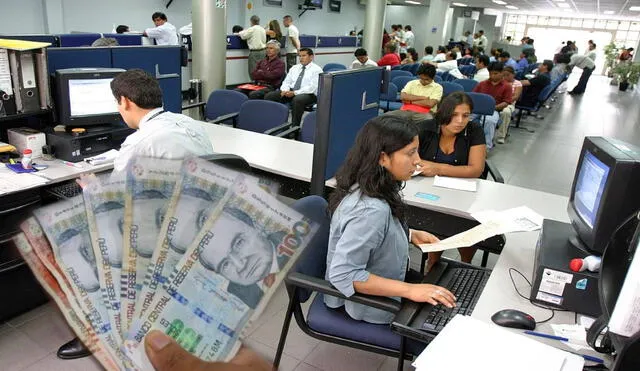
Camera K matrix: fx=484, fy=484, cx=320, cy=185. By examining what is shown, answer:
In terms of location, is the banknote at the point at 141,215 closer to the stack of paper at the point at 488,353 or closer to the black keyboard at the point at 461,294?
the stack of paper at the point at 488,353

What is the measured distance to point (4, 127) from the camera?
8.20 feet

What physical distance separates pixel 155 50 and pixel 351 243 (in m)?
2.95

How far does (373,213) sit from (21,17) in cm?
732

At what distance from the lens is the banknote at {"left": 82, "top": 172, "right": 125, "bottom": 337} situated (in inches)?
22.5

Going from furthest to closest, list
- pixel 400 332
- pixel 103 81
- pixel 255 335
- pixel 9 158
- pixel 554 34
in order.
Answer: pixel 554 34, pixel 103 81, pixel 9 158, pixel 400 332, pixel 255 335

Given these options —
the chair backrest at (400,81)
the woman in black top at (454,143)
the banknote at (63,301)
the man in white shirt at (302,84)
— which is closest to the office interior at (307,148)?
the banknote at (63,301)

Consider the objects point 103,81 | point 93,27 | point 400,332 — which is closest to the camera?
point 400,332

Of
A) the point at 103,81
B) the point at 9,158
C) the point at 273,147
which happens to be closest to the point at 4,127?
the point at 9,158

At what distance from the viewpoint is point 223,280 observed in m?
0.57

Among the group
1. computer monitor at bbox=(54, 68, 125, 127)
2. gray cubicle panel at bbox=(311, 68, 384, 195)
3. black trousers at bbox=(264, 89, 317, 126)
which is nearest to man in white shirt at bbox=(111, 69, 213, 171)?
computer monitor at bbox=(54, 68, 125, 127)

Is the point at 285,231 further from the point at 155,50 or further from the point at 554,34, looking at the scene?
the point at 554,34

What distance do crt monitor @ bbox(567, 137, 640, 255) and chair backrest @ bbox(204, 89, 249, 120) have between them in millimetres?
3157

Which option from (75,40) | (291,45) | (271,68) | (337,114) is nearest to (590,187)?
(337,114)

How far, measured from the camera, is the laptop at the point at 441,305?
141cm
